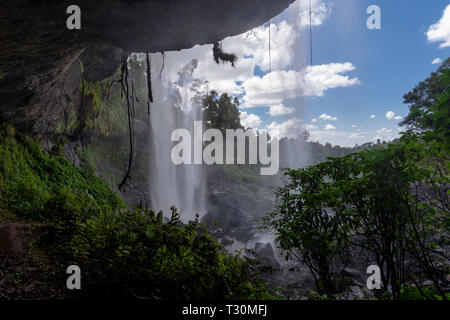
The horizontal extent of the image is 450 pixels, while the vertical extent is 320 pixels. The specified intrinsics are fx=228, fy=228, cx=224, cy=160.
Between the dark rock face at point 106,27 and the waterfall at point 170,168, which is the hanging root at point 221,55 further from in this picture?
the waterfall at point 170,168

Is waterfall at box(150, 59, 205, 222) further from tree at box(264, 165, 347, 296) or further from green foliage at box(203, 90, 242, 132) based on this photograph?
tree at box(264, 165, 347, 296)

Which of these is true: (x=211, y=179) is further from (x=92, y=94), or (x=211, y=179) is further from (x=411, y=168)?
(x=411, y=168)

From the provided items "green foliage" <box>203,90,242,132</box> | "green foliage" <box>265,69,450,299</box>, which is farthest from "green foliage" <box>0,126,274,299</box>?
"green foliage" <box>203,90,242,132</box>

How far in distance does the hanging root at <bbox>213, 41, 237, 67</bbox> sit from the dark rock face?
1.04m

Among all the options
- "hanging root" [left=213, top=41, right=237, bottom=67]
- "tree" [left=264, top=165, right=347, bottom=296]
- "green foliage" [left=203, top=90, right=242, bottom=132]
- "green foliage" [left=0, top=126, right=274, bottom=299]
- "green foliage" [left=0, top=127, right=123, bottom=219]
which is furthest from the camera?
"green foliage" [left=203, top=90, right=242, bottom=132]

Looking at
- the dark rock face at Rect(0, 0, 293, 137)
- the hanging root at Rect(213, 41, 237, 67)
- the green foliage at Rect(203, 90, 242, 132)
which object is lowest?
the dark rock face at Rect(0, 0, 293, 137)

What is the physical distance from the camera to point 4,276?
2348mm

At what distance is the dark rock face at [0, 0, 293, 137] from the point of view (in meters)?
2.89

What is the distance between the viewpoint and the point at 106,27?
325 cm

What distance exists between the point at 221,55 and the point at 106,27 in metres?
2.34

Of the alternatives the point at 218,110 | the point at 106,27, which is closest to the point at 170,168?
the point at 218,110

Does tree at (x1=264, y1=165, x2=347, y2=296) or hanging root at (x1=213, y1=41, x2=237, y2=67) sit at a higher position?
hanging root at (x1=213, y1=41, x2=237, y2=67)
